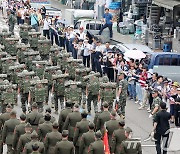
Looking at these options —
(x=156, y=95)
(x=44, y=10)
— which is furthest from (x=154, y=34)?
Answer: (x=156, y=95)

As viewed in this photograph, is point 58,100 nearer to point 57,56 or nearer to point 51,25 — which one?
point 57,56

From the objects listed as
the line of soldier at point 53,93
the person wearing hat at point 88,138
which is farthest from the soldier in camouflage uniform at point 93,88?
the person wearing hat at point 88,138

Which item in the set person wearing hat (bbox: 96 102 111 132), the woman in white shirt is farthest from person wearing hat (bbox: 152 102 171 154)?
the woman in white shirt

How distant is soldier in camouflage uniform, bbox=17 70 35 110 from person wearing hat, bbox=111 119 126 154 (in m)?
5.76

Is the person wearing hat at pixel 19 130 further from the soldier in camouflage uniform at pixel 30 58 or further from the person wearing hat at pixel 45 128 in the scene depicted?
the soldier in camouflage uniform at pixel 30 58

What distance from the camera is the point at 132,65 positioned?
24438 millimetres

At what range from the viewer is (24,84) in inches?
845

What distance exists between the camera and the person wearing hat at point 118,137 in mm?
16125

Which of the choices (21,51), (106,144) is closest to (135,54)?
(21,51)

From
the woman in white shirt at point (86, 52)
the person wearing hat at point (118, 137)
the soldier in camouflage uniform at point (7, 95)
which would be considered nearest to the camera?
the person wearing hat at point (118, 137)

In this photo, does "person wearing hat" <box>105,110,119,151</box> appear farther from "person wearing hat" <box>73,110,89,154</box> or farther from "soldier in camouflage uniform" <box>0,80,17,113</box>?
"soldier in camouflage uniform" <box>0,80,17,113</box>

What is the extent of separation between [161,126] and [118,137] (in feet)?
6.52

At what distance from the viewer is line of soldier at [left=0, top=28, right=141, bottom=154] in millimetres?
16436

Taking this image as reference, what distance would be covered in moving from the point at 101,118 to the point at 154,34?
17518mm
